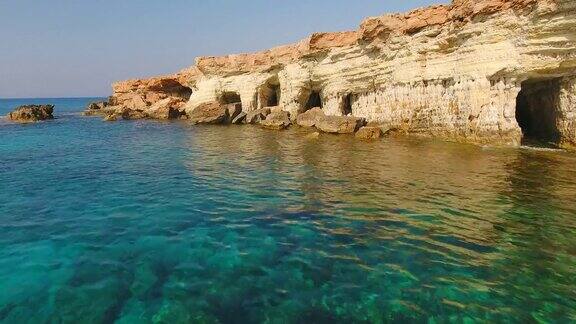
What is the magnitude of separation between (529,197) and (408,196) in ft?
13.7

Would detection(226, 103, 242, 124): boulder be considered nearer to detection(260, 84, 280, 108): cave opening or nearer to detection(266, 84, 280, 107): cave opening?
detection(260, 84, 280, 108): cave opening

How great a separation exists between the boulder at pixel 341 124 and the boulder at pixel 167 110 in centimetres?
2856

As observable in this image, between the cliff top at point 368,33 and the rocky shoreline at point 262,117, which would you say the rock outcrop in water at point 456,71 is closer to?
the cliff top at point 368,33

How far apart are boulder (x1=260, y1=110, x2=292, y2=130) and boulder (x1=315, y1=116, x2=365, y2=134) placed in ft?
15.9

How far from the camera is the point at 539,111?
24.7 metres

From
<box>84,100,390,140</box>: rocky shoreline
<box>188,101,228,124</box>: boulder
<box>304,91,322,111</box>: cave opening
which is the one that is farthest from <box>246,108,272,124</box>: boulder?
<box>304,91,322,111</box>: cave opening

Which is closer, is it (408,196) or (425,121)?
(408,196)

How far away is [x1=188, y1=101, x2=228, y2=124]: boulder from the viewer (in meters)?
41.9

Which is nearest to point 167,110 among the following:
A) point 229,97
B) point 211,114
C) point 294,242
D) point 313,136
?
point 229,97

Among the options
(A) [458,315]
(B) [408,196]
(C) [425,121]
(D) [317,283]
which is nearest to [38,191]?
(D) [317,283]

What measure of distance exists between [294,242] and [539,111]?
73.8 ft

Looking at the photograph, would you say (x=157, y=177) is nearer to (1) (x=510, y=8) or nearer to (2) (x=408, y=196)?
(2) (x=408, y=196)

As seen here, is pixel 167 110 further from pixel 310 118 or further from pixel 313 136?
pixel 313 136

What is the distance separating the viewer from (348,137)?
1123 inches
